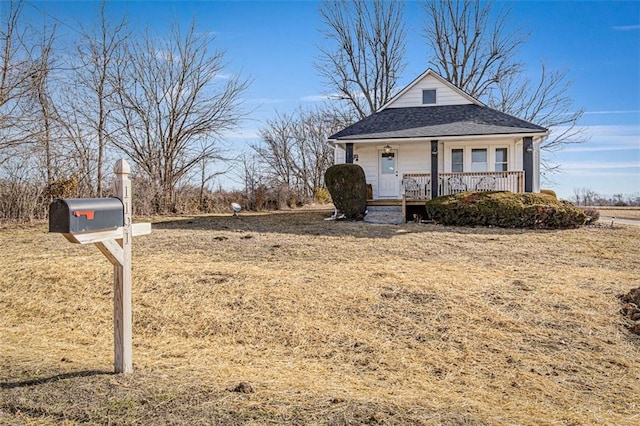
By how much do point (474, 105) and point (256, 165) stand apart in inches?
487

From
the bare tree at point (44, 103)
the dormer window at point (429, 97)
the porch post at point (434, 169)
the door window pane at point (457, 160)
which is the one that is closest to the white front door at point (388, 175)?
the porch post at point (434, 169)

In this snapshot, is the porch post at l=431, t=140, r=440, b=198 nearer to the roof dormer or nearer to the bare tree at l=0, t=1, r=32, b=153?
the roof dormer

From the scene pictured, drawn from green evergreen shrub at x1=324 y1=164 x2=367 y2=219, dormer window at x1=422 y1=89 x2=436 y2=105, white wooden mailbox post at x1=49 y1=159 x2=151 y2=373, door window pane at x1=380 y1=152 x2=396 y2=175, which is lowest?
white wooden mailbox post at x1=49 y1=159 x2=151 y2=373

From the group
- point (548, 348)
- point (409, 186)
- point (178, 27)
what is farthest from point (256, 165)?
point (548, 348)

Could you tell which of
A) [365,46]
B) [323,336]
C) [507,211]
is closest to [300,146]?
[365,46]

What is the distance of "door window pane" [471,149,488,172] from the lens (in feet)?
53.2

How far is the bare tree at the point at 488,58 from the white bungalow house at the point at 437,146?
10.5 meters

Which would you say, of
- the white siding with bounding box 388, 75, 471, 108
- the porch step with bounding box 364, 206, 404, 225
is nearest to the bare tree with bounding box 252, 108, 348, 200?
the white siding with bounding box 388, 75, 471, 108

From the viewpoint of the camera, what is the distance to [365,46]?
2669 cm

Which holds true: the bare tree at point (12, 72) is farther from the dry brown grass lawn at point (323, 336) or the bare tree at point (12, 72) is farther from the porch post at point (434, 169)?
the porch post at point (434, 169)

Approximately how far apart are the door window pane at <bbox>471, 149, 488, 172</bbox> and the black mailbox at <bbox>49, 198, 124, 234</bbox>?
49.5 feet

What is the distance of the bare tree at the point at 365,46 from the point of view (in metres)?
26.4

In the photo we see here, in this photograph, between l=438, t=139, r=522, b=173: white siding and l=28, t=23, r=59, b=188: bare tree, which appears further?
l=438, t=139, r=522, b=173: white siding

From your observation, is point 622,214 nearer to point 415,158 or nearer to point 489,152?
point 489,152
